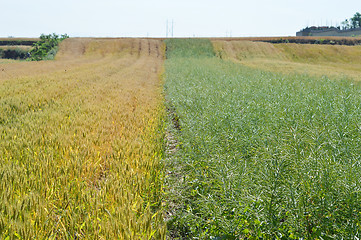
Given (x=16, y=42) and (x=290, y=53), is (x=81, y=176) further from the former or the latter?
(x=16, y=42)

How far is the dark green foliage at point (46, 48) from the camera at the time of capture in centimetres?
4058

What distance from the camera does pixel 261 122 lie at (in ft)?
16.2

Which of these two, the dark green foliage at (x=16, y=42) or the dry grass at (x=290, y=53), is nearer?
the dry grass at (x=290, y=53)

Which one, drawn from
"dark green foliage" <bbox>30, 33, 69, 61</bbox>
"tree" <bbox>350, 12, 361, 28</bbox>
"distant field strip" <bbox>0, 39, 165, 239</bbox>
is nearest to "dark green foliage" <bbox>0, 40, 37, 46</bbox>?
"dark green foliage" <bbox>30, 33, 69, 61</bbox>

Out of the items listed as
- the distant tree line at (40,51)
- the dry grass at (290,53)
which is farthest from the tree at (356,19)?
the distant tree line at (40,51)

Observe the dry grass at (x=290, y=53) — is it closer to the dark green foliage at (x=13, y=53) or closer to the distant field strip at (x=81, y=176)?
the distant field strip at (x=81, y=176)

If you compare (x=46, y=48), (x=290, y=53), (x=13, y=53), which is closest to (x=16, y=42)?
(x=13, y=53)

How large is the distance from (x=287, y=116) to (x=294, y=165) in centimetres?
227

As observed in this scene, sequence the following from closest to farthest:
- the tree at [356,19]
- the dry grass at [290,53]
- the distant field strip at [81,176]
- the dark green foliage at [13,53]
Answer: the distant field strip at [81,176] < the dry grass at [290,53] < the dark green foliage at [13,53] < the tree at [356,19]

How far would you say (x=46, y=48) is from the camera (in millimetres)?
43625

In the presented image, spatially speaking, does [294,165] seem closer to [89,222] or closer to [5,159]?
[89,222]

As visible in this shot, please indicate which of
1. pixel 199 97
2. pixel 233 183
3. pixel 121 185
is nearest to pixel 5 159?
pixel 121 185

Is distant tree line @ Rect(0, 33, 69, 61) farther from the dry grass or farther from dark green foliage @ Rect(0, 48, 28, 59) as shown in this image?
the dry grass

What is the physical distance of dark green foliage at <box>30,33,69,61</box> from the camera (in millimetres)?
40578
